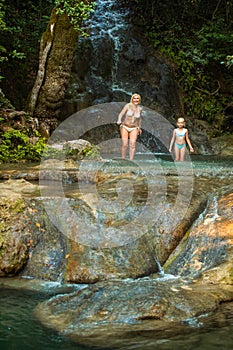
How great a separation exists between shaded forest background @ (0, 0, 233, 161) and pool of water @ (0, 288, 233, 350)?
10171mm

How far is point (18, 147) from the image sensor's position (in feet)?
32.1

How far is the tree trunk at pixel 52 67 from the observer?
36.2 feet

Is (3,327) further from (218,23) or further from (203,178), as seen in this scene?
(218,23)

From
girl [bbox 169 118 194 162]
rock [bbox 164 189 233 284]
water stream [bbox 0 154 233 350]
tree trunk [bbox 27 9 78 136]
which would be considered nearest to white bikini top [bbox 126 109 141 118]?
girl [bbox 169 118 194 162]

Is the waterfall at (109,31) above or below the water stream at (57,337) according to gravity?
above

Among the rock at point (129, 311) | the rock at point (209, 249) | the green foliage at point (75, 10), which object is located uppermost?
the green foliage at point (75, 10)

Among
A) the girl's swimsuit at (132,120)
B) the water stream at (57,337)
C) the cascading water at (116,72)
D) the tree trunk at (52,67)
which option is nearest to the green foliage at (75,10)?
the tree trunk at (52,67)

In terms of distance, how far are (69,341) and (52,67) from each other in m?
9.09

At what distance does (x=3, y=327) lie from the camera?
3555 millimetres

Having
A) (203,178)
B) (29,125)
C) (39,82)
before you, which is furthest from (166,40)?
(203,178)

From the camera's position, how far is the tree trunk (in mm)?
11047

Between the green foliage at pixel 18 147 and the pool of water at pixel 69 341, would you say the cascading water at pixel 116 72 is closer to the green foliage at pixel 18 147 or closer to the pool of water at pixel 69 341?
the green foliage at pixel 18 147

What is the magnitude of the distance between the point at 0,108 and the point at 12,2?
7.08 meters

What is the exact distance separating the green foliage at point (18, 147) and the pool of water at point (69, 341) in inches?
245
